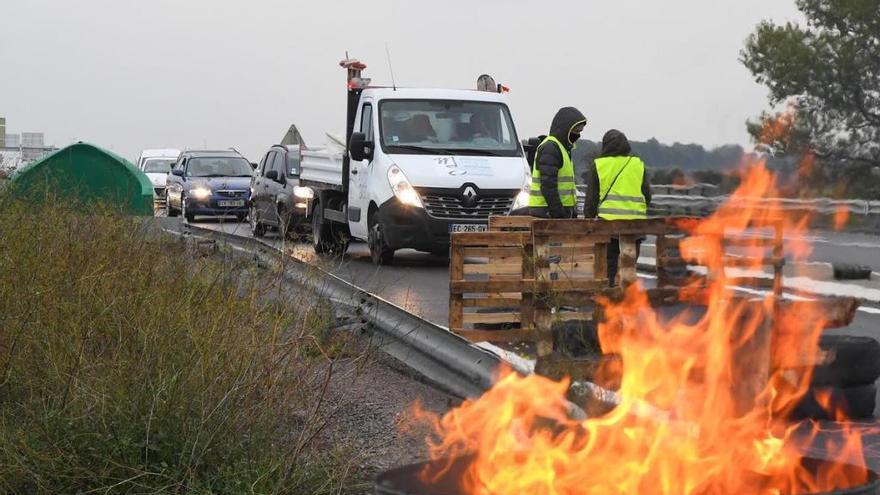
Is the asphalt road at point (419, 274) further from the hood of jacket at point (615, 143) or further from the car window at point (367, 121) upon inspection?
the hood of jacket at point (615, 143)

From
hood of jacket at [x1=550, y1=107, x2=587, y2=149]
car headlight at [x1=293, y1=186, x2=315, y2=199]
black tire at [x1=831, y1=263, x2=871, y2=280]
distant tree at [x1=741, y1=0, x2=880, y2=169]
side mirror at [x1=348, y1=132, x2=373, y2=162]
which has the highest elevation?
distant tree at [x1=741, y1=0, x2=880, y2=169]

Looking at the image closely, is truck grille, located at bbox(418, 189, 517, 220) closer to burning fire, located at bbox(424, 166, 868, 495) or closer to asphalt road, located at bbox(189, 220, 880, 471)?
asphalt road, located at bbox(189, 220, 880, 471)

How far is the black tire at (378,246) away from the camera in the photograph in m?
17.9

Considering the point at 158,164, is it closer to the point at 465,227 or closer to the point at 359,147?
the point at 359,147

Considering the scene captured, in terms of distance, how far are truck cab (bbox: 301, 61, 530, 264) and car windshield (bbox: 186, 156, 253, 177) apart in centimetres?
1510

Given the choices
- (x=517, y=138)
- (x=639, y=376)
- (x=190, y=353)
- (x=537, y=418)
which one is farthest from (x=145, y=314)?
(x=517, y=138)

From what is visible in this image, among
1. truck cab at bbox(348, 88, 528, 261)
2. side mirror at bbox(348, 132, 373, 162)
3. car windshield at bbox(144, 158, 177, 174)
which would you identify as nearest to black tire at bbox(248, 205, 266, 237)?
truck cab at bbox(348, 88, 528, 261)

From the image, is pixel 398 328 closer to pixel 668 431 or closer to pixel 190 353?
pixel 190 353

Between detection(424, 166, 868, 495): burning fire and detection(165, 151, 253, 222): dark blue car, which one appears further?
detection(165, 151, 253, 222): dark blue car

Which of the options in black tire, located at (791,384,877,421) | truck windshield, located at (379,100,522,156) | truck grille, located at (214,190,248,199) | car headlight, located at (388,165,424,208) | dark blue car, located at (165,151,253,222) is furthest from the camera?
truck grille, located at (214,190,248,199)

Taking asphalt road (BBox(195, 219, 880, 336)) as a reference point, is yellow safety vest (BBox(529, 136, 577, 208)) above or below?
above

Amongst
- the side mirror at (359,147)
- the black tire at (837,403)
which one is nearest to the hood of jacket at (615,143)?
the black tire at (837,403)

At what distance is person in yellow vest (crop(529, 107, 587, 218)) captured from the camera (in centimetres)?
1244

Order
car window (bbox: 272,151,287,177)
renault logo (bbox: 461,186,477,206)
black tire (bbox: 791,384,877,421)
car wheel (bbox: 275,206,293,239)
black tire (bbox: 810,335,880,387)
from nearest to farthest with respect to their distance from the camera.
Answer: black tire (bbox: 791,384,877,421) → black tire (bbox: 810,335,880,387) → car wheel (bbox: 275,206,293,239) → renault logo (bbox: 461,186,477,206) → car window (bbox: 272,151,287,177)
